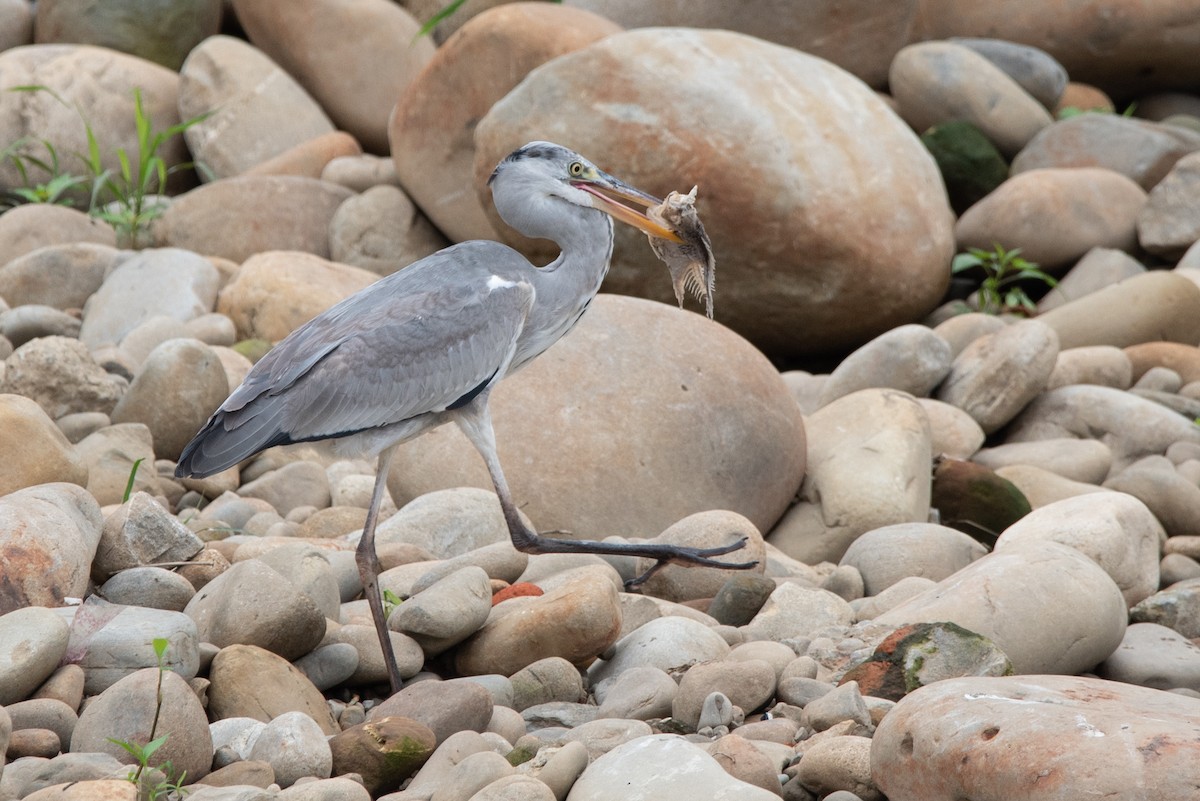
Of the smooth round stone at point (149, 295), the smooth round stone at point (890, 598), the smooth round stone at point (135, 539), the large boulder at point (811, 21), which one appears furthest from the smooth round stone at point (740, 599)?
the large boulder at point (811, 21)

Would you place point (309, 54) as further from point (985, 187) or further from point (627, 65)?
point (985, 187)

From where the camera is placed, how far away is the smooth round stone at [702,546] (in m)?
5.10

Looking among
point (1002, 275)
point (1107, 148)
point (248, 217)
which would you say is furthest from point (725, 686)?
point (1107, 148)

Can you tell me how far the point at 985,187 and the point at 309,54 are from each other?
5.61 meters

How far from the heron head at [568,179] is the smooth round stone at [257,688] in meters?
1.87

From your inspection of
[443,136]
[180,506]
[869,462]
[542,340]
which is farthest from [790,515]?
[443,136]

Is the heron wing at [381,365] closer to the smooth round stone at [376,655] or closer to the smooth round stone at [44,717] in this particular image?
the smooth round stone at [376,655]

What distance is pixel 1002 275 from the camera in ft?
29.8

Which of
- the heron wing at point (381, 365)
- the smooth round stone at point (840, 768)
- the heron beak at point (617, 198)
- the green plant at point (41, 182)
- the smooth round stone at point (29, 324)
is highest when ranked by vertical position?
the heron beak at point (617, 198)

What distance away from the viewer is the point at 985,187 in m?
9.88

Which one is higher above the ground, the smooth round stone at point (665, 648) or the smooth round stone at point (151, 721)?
the smooth round stone at point (151, 721)

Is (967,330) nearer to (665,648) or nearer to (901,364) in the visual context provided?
(901,364)

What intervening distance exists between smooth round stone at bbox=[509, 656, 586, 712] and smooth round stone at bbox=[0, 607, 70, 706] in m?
1.33

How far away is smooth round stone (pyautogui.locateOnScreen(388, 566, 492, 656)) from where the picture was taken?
167 inches
